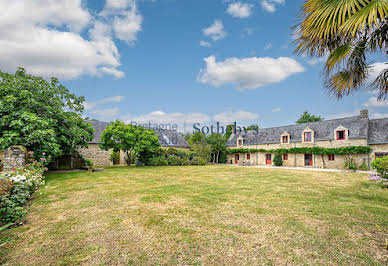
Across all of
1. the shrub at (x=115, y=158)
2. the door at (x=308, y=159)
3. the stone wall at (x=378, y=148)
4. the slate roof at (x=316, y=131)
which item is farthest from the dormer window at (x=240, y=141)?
the shrub at (x=115, y=158)

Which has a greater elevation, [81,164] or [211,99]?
[211,99]

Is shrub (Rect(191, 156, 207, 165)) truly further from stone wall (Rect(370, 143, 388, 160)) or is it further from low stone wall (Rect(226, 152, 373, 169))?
stone wall (Rect(370, 143, 388, 160))

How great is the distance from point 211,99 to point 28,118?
63.6 ft

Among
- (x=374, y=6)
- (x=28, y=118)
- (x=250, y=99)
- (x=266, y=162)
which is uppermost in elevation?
(x=250, y=99)

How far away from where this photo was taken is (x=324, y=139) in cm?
2114

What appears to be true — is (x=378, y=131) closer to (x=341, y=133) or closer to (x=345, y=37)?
(x=341, y=133)

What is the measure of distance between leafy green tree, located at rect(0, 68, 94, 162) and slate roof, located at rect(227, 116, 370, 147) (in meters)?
23.3

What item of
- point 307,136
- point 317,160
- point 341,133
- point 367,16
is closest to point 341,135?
point 341,133

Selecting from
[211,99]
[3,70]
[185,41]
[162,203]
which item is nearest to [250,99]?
[211,99]

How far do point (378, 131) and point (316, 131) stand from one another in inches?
214

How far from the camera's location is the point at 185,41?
13.7m

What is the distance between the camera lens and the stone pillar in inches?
310

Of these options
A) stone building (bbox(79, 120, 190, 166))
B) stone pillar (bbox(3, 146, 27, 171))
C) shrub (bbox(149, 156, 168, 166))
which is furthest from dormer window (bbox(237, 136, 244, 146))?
stone pillar (bbox(3, 146, 27, 171))

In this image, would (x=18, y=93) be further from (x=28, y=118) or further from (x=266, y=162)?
(x=266, y=162)
